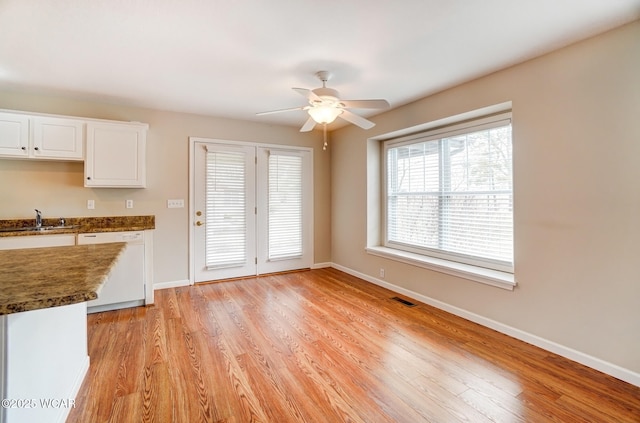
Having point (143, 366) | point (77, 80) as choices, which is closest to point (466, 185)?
point (143, 366)

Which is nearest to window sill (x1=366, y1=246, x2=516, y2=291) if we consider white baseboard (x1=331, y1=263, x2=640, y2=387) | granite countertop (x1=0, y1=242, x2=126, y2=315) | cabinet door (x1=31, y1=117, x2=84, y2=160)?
white baseboard (x1=331, y1=263, x2=640, y2=387)

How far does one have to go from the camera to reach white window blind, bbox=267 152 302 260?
4871 mm

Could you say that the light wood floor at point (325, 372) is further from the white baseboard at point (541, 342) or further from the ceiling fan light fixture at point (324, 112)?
the ceiling fan light fixture at point (324, 112)

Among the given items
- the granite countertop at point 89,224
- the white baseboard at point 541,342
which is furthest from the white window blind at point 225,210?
the white baseboard at point 541,342

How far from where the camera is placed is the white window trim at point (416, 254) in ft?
9.52

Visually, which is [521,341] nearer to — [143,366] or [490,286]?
[490,286]

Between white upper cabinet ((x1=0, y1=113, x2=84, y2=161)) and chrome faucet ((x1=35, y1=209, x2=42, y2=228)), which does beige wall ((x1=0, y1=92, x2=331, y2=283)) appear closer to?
chrome faucet ((x1=35, y1=209, x2=42, y2=228))

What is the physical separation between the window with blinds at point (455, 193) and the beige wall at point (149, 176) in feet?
6.07

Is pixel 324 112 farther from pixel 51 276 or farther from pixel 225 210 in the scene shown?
pixel 225 210

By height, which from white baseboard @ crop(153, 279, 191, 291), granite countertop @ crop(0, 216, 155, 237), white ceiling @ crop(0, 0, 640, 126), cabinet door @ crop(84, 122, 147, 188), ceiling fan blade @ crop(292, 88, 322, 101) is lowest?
white baseboard @ crop(153, 279, 191, 291)

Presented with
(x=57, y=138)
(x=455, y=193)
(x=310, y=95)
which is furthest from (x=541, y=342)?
(x=57, y=138)

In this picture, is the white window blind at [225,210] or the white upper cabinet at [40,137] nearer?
the white upper cabinet at [40,137]

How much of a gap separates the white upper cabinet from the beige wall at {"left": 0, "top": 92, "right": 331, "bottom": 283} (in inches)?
11.7

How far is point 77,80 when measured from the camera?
121 inches
